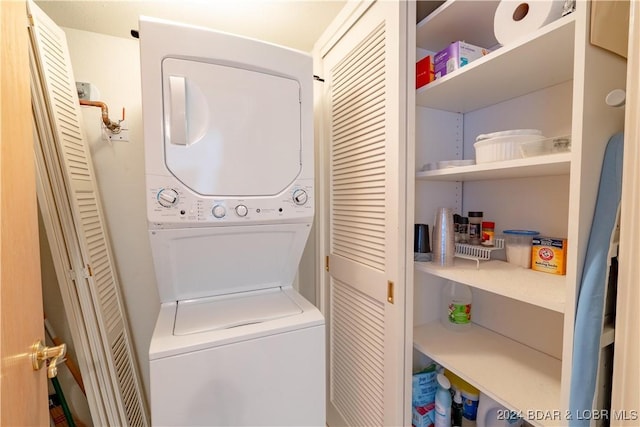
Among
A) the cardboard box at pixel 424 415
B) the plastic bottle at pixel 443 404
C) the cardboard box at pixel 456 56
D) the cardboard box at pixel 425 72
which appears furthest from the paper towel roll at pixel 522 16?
the cardboard box at pixel 424 415

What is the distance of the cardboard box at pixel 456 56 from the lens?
123cm

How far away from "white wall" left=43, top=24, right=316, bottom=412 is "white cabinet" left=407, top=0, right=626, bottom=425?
1.78m

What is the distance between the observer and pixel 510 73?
1176 millimetres

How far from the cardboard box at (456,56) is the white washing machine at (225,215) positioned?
63cm

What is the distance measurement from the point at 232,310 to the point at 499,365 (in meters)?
1.26

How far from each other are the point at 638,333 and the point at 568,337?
0.24m

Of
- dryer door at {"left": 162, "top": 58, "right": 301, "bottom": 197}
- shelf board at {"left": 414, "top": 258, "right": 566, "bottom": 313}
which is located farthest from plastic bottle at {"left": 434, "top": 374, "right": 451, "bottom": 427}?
dryer door at {"left": 162, "top": 58, "right": 301, "bottom": 197}

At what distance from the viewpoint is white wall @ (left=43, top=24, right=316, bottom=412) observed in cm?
174

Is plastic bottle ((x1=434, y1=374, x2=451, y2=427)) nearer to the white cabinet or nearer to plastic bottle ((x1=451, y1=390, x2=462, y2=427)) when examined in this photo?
plastic bottle ((x1=451, y1=390, x2=462, y2=427))

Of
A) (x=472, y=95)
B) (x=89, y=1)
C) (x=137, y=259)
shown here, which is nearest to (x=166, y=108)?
(x=89, y=1)

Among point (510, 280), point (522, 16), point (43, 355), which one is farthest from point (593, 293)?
point (43, 355)

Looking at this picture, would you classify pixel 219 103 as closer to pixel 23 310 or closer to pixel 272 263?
pixel 272 263

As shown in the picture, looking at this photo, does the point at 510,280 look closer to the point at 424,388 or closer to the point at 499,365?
the point at 499,365

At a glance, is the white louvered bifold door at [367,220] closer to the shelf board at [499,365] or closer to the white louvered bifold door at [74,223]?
the shelf board at [499,365]
